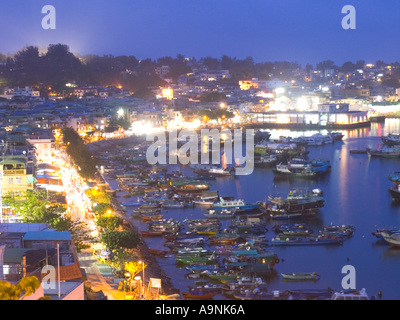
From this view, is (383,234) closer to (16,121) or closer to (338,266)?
(338,266)

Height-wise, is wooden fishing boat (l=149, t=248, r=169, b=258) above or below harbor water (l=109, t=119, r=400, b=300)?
above

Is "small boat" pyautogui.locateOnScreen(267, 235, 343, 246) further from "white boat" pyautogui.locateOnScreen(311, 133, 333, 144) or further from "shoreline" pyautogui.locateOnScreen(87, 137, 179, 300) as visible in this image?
"white boat" pyautogui.locateOnScreen(311, 133, 333, 144)

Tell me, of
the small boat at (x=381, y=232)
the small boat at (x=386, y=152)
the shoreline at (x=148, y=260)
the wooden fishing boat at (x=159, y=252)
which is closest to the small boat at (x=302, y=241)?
the small boat at (x=381, y=232)

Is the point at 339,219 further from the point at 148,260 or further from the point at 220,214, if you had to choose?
the point at 148,260

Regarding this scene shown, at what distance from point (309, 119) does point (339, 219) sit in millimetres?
10665

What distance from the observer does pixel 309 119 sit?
53.1 ft

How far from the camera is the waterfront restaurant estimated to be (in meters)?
15.9

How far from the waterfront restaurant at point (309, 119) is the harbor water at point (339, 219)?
499 centimetres

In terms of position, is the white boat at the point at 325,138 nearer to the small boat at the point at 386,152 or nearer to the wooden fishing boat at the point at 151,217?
the small boat at the point at 386,152

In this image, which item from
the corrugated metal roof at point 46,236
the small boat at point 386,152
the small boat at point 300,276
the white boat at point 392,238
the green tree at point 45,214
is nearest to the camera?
the corrugated metal roof at point 46,236

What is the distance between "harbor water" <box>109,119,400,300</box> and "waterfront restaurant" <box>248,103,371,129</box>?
4.99 m

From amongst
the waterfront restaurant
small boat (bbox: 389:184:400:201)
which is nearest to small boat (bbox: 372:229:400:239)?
small boat (bbox: 389:184:400:201)

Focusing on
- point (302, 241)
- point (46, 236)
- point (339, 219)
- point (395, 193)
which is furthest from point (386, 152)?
point (46, 236)

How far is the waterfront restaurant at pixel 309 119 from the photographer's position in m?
15.9
